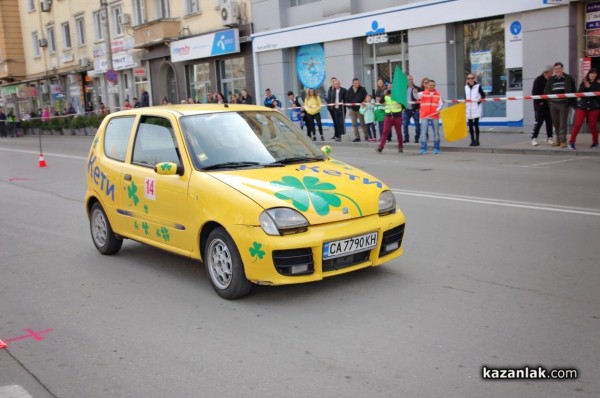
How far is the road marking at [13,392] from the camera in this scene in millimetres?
4059

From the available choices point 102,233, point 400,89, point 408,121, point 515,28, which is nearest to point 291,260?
point 102,233

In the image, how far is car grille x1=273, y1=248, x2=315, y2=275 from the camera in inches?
207

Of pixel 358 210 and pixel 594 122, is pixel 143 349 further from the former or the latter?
pixel 594 122

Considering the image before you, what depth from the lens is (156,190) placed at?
6348 mm

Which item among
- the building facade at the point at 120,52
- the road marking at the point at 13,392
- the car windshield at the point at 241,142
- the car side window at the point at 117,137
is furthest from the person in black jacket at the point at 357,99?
the road marking at the point at 13,392

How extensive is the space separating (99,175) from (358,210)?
3264mm

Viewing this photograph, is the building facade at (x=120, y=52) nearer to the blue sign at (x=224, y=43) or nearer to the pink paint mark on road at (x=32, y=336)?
the blue sign at (x=224, y=43)

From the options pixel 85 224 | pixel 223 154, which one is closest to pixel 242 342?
pixel 223 154

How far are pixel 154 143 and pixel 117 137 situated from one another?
853 millimetres

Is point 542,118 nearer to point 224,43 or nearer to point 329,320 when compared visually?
point 329,320

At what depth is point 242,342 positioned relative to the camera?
4.69 m

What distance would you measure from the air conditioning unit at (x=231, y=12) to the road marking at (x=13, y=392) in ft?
90.6

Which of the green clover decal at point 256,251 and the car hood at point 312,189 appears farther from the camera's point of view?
the car hood at point 312,189

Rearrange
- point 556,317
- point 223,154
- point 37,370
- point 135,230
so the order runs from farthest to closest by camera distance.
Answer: point 135,230 < point 223,154 < point 556,317 < point 37,370
